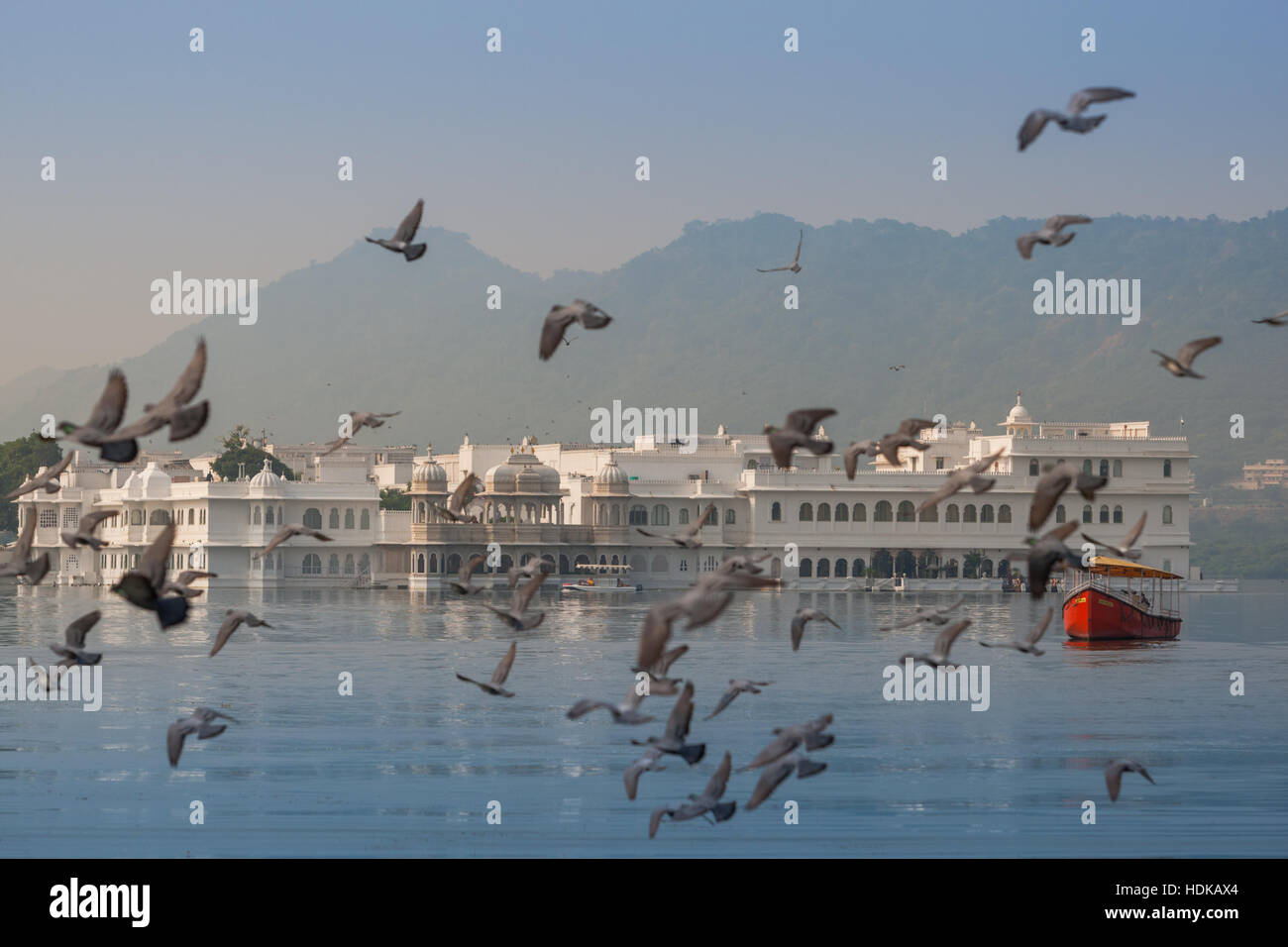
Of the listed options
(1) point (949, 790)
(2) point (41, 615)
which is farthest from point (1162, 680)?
(2) point (41, 615)

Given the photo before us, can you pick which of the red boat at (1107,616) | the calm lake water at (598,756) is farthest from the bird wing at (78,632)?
the red boat at (1107,616)

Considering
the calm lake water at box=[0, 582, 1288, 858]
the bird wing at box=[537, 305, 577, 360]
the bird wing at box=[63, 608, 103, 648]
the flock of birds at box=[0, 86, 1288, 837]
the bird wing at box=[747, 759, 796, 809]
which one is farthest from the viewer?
the calm lake water at box=[0, 582, 1288, 858]

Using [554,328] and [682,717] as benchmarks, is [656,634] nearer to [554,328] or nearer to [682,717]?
[554,328]

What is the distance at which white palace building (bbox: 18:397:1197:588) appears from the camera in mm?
85000

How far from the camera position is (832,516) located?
91.2 meters

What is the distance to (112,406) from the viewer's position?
1159 centimetres

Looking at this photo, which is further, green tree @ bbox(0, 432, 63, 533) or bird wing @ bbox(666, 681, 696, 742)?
green tree @ bbox(0, 432, 63, 533)

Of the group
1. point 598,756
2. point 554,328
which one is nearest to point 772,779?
point 554,328

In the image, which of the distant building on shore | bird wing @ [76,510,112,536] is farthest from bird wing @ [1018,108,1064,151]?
the distant building on shore

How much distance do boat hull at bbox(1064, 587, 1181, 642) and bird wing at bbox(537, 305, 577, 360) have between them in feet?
110

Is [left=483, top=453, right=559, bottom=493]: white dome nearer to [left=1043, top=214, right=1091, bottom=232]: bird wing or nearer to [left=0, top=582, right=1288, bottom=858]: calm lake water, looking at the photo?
[left=0, top=582, right=1288, bottom=858]: calm lake water
